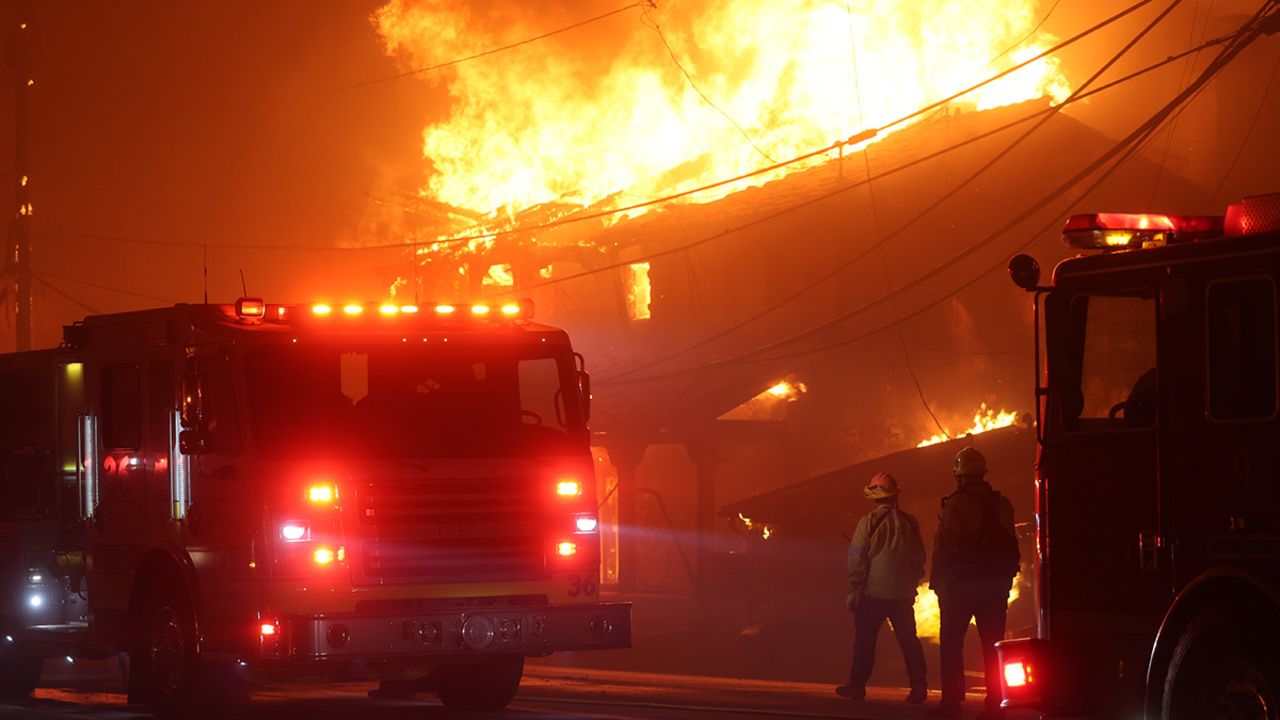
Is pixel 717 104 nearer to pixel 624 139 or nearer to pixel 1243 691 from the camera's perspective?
pixel 624 139

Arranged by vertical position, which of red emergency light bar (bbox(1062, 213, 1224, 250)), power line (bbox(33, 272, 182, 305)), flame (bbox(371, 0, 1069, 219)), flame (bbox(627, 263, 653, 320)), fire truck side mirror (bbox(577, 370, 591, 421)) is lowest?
fire truck side mirror (bbox(577, 370, 591, 421))

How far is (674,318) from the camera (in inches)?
1633

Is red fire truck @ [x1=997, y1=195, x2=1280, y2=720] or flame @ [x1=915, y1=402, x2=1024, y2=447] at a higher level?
flame @ [x1=915, y1=402, x2=1024, y2=447]

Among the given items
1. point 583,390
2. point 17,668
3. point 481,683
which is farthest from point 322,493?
point 17,668

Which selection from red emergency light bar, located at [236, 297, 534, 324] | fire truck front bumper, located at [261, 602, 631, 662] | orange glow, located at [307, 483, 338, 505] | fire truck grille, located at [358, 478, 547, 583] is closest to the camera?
fire truck front bumper, located at [261, 602, 631, 662]

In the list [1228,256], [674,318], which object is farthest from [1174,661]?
[674,318]

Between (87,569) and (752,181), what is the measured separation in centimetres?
3070

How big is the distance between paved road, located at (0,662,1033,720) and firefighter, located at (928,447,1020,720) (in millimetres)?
478

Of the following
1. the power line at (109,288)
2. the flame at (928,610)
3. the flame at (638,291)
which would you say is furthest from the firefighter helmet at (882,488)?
the power line at (109,288)

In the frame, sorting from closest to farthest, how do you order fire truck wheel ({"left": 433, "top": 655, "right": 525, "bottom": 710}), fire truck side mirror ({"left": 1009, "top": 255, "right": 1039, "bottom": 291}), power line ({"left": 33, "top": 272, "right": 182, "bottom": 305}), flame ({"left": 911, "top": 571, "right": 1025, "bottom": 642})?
fire truck side mirror ({"left": 1009, "top": 255, "right": 1039, "bottom": 291}) < fire truck wheel ({"left": 433, "top": 655, "right": 525, "bottom": 710}) < flame ({"left": 911, "top": 571, "right": 1025, "bottom": 642}) < power line ({"left": 33, "top": 272, "right": 182, "bottom": 305})

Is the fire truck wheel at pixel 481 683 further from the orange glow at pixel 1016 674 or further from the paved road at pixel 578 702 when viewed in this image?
the orange glow at pixel 1016 674

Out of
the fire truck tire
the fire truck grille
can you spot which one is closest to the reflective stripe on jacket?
the fire truck grille

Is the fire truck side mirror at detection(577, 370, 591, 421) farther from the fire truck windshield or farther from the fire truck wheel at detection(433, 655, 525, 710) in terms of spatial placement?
the fire truck wheel at detection(433, 655, 525, 710)

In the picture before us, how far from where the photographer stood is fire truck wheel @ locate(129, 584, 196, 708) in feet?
40.4
